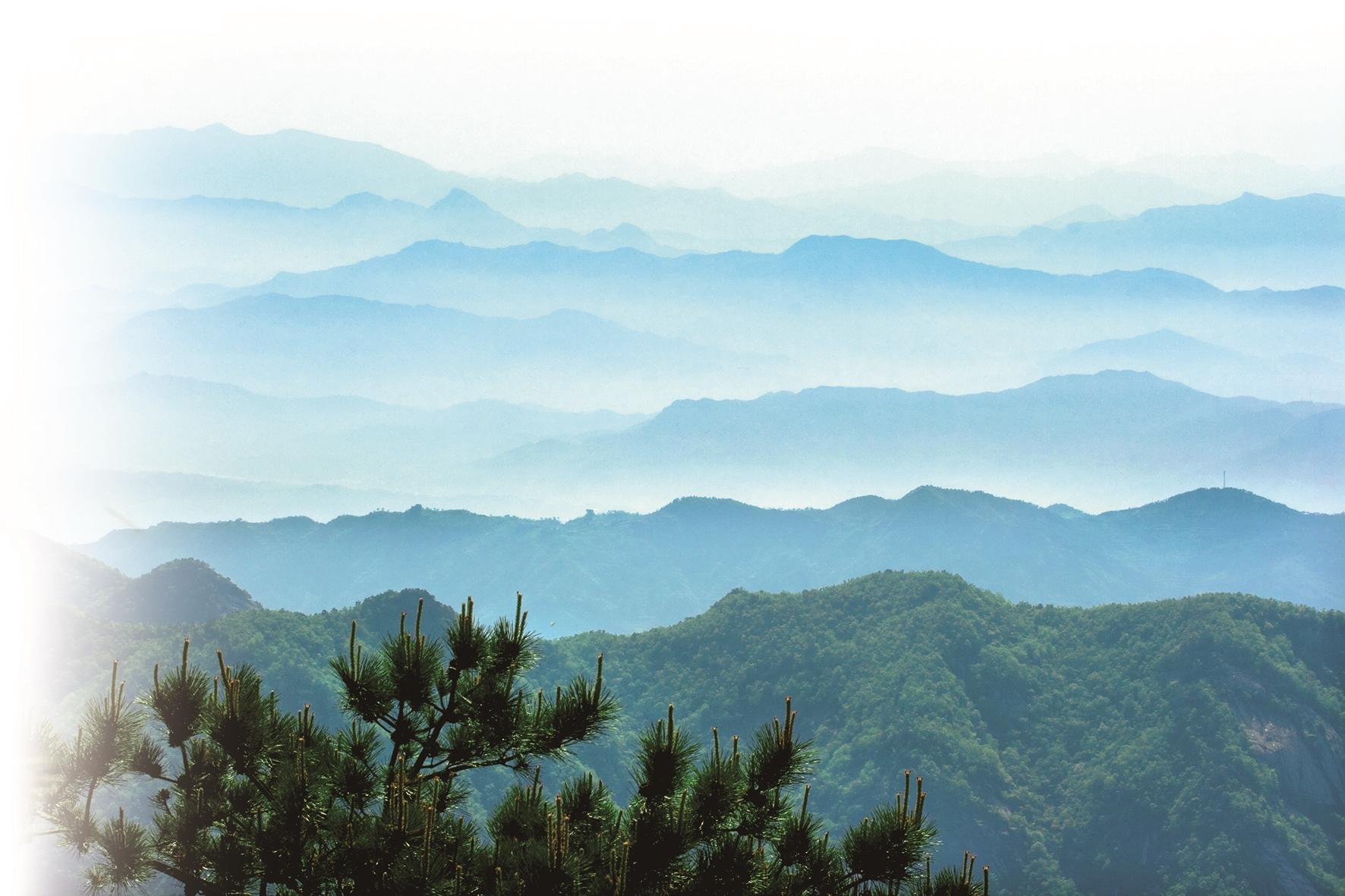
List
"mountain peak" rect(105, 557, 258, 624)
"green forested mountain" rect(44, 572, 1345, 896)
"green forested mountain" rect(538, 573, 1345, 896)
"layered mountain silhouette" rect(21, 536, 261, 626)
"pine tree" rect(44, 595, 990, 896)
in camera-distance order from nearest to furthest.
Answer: "pine tree" rect(44, 595, 990, 896), "green forested mountain" rect(44, 572, 1345, 896), "green forested mountain" rect(538, 573, 1345, 896), "layered mountain silhouette" rect(21, 536, 261, 626), "mountain peak" rect(105, 557, 258, 624)

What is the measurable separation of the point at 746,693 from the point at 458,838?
118 meters

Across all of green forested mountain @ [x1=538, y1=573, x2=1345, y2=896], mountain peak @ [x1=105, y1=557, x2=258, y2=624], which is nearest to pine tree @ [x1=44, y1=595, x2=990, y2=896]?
green forested mountain @ [x1=538, y1=573, x2=1345, y2=896]

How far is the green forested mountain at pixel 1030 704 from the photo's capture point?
108375 millimetres

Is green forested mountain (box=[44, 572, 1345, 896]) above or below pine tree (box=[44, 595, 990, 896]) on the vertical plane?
below

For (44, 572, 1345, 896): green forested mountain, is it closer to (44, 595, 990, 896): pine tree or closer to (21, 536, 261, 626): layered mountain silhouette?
(21, 536, 261, 626): layered mountain silhouette

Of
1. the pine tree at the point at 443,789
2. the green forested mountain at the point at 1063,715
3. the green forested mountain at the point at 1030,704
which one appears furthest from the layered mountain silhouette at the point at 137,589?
the pine tree at the point at 443,789

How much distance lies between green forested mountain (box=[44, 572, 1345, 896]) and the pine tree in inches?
3734

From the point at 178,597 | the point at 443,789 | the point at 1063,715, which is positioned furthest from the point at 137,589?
the point at 443,789

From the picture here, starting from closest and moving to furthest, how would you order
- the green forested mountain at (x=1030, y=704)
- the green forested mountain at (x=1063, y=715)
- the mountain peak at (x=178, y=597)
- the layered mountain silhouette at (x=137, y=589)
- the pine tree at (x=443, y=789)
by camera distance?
the pine tree at (x=443, y=789) < the green forested mountain at (x=1030, y=704) < the green forested mountain at (x=1063, y=715) < the layered mountain silhouette at (x=137, y=589) < the mountain peak at (x=178, y=597)

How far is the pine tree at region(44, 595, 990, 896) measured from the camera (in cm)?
992

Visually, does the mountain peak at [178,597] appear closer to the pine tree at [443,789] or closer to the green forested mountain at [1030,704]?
the green forested mountain at [1030,704]

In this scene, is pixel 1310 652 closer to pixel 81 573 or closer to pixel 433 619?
pixel 433 619

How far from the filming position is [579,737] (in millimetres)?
10820

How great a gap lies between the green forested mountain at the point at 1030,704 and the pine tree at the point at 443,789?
94.8 meters
